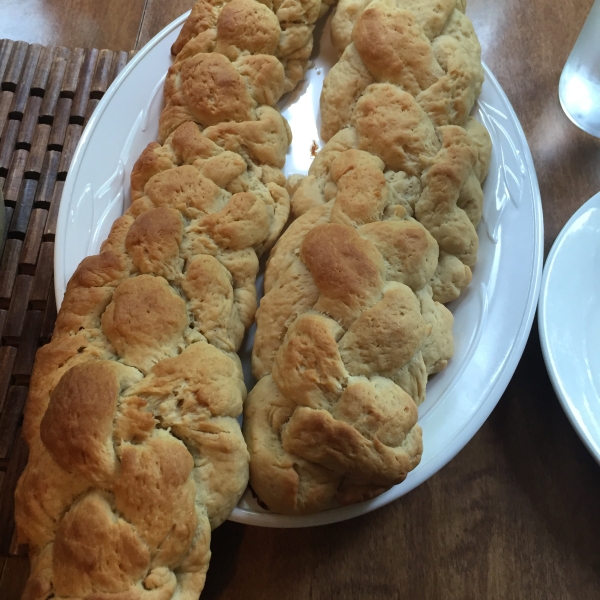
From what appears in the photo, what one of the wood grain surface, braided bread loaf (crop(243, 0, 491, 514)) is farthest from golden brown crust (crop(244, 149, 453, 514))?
the wood grain surface

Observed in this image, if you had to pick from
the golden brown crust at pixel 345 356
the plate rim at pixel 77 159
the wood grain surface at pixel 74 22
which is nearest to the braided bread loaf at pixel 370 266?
the golden brown crust at pixel 345 356

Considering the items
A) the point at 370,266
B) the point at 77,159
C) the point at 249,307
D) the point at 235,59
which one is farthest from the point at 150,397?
the point at 235,59

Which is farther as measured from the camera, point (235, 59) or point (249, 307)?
point (235, 59)

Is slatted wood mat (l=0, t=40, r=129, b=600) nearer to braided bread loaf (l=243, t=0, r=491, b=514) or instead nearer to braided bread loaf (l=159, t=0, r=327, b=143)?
braided bread loaf (l=159, t=0, r=327, b=143)

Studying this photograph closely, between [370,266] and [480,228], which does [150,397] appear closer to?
[370,266]

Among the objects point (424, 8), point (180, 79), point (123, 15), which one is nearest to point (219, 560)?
point (180, 79)

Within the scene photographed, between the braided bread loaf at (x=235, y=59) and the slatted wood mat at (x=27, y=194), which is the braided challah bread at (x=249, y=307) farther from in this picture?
the slatted wood mat at (x=27, y=194)
